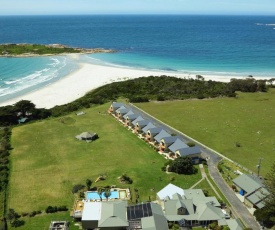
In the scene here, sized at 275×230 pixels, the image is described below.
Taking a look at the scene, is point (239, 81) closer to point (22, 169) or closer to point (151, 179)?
point (151, 179)

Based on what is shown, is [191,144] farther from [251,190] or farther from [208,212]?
[208,212]

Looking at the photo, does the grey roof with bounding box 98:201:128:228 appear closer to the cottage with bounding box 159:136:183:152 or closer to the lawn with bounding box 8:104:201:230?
the lawn with bounding box 8:104:201:230

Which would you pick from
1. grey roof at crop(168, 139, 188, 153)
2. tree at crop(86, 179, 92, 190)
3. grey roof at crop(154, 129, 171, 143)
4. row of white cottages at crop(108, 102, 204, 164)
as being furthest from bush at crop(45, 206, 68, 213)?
grey roof at crop(154, 129, 171, 143)

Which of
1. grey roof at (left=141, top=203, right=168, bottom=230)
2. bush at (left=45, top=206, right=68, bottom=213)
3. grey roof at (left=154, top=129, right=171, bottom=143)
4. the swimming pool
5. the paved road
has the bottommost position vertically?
bush at (left=45, top=206, right=68, bottom=213)

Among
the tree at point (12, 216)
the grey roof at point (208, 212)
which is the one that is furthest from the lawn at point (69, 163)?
the grey roof at point (208, 212)

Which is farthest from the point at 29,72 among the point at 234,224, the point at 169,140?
the point at 234,224
